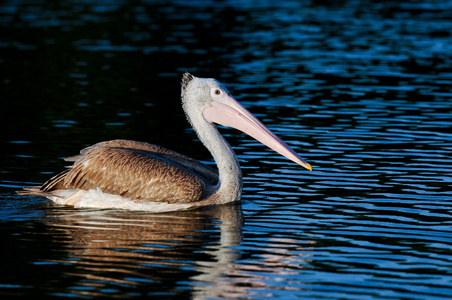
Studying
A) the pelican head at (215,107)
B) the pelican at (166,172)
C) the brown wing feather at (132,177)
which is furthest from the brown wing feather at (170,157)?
the pelican head at (215,107)

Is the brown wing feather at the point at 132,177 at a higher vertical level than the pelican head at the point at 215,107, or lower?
lower

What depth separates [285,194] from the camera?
391 inches

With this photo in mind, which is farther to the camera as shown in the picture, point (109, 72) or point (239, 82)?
point (109, 72)

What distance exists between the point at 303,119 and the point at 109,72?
6313 millimetres

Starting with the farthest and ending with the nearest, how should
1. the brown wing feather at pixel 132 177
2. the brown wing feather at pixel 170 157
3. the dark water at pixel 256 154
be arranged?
1. the brown wing feather at pixel 170 157
2. the brown wing feather at pixel 132 177
3. the dark water at pixel 256 154

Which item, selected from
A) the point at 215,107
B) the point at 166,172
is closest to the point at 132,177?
the point at 166,172

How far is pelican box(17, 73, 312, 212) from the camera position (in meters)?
9.34

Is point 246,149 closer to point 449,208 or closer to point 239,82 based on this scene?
point 449,208

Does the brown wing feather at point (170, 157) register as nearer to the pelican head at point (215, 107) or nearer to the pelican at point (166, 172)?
the pelican at point (166, 172)

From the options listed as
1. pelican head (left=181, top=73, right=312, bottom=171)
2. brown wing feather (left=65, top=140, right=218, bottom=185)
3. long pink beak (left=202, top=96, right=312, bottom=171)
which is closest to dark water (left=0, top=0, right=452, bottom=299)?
brown wing feather (left=65, top=140, right=218, bottom=185)

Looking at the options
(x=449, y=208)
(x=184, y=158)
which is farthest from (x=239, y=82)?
(x=449, y=208)

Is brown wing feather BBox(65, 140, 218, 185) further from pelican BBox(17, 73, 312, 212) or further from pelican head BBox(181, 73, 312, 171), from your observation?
pelican head BBox(181, 73, 312, 171)

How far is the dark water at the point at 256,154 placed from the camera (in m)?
7.00

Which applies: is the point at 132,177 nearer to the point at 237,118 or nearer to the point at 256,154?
the point at 237,118
